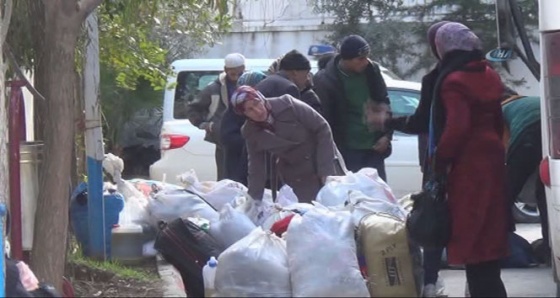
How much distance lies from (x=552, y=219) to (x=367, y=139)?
2.79m

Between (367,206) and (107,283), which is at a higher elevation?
(367,206)

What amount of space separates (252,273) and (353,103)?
8.47ft

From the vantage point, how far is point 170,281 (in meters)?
8.09

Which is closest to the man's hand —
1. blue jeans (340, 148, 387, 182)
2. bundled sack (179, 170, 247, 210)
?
blue jeans (340, 148, 387, 182)

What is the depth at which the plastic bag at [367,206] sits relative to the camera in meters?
7.02

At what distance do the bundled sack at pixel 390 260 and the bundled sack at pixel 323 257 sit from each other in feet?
0.51

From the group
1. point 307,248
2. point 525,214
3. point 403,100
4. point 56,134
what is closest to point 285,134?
point 307,248

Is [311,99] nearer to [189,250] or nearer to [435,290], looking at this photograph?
[189,250]

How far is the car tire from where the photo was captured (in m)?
10.5

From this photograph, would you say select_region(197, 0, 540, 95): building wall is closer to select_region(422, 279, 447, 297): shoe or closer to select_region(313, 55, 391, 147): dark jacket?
select_region(313, 55, 391, 147): dark jacket

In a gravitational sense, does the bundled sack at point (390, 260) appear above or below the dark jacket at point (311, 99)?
below

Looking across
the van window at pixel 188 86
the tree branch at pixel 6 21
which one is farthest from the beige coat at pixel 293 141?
the van window at pixel 188 86

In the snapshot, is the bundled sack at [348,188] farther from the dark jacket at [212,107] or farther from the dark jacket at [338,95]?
the dark jacket at [212,107]

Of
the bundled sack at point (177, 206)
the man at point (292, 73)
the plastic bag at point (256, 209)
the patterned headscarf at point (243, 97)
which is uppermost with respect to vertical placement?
the man at point (292, 73)
